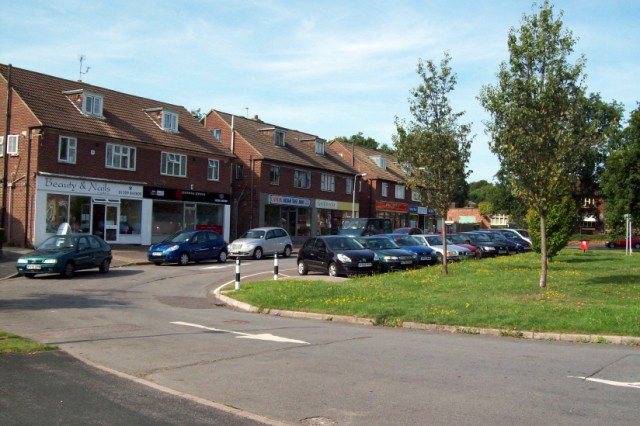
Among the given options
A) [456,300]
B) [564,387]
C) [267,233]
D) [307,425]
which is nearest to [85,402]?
[307,425]

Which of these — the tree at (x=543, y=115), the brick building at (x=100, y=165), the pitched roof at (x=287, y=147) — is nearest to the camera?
the tree at (x=543, y=115)

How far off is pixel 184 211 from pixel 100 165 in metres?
7.30

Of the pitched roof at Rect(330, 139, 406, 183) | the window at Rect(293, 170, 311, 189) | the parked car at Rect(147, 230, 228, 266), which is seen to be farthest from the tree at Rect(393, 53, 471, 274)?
the pitched roof at Rect(330, 139, 406, 183)

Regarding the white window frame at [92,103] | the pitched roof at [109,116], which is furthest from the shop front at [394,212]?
the white window frame at [92,103]

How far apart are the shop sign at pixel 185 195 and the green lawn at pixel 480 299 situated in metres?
19.0

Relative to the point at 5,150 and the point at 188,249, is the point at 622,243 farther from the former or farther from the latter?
the point at 5,150

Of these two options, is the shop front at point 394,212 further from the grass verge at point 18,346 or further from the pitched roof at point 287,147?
the grass verge at point 18,346

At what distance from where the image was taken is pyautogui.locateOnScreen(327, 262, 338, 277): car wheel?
21844 mm

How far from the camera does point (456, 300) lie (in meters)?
14.0

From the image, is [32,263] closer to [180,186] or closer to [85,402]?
[85,402]

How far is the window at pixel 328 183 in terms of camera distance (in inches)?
2029

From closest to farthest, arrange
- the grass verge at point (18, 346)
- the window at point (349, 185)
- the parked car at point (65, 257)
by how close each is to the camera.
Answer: the grass verge at point (18, 346)
the parked car at point (65, 257)
the window at point (349, 185)

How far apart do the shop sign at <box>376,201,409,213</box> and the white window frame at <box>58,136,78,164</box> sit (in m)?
33.1

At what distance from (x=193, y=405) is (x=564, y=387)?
4.20 meters
